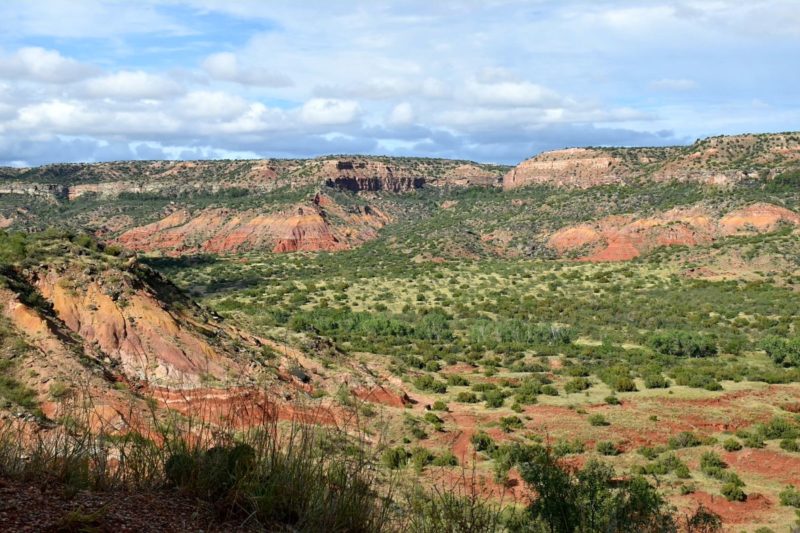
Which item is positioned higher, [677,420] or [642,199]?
[642,199]

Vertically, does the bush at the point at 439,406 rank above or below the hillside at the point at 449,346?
below

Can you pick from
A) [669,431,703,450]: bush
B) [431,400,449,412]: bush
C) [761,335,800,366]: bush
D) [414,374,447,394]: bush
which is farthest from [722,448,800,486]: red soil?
[761,335,800,366]: bush

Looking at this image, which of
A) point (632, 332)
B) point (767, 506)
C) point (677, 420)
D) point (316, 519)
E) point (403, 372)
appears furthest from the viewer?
point (632, 332)

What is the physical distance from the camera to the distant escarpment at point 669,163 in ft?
381

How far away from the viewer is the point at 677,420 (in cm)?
2892

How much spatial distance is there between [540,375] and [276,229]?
325 ft

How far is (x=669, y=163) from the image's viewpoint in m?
130

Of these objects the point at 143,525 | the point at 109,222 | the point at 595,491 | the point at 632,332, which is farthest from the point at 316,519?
the point at 109,222

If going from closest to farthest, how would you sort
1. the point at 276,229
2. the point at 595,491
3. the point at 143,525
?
the point at 143,525
the point at 595,491
the point at 276,229

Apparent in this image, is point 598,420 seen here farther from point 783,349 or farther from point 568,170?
Answer: point 568,170

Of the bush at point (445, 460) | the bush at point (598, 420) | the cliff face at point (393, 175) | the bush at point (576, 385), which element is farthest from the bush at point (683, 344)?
the cliff face at point (393, 175)

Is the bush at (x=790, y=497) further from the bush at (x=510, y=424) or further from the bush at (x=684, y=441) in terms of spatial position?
the bush at (x=510, y=424)

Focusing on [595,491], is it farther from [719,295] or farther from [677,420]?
[719,295]

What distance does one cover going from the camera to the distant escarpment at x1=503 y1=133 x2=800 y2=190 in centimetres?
11625
